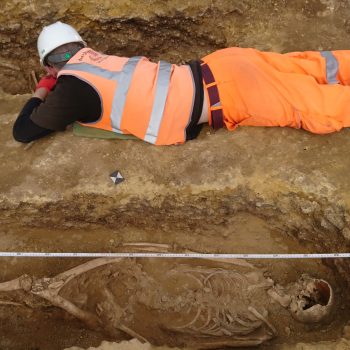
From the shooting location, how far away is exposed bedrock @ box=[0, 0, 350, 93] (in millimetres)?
4266

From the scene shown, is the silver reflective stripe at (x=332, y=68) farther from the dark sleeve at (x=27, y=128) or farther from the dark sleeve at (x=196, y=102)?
the dark sleeve at (x=27, y=128)

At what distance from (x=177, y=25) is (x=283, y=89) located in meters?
1.72

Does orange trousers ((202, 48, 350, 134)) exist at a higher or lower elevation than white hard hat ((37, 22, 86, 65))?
lower

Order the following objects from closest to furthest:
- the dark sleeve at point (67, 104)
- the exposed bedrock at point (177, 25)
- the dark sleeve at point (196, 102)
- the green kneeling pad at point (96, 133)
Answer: the dark sleeve at point (67, 104) < the dark sleeve at point (196, 102) < the green kneeling pad at point (96, 133) < the exposed bedrock at point (177, 25)

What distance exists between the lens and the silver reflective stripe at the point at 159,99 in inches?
128

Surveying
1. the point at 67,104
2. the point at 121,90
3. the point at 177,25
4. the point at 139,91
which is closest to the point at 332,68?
the point at 139,91

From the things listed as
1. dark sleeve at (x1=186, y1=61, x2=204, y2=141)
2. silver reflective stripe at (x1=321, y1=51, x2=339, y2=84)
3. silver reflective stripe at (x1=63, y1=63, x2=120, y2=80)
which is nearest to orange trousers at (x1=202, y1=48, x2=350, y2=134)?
silver reflective stripe at (x1=321, y1=51, x2=339, y2=84)

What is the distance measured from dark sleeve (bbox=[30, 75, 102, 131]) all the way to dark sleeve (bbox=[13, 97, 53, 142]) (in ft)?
0.25

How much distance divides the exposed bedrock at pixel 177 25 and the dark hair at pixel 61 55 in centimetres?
119

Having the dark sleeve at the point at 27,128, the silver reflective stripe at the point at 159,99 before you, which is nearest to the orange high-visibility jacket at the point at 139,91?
the silver reflective stripe at the point at 159,99

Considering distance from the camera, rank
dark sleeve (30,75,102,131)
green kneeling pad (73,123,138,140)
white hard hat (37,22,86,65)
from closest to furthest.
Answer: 1. dark sleeve (30,75,102,131)
2. white hard hat (37,22,86,65)
3. green kneeling pad (73,123,138,140)

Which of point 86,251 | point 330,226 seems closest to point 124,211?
point 86,251

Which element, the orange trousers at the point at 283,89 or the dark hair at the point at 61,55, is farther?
the dark hair at the point at 61,55

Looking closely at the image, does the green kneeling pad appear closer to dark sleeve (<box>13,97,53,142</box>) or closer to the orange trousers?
dark sleeve (<box>13,97,53,142</box>)
